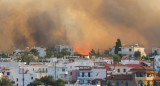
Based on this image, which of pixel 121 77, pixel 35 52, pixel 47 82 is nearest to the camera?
pixel 121 77

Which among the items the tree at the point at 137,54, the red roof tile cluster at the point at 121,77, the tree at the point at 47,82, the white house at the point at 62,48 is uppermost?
the white house at the point at 62,48

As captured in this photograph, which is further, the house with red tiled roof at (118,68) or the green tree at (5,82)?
the house with red tiled roof at (118,68)

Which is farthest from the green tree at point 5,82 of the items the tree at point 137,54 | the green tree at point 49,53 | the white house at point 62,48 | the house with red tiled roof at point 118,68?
the white house at point 62,48

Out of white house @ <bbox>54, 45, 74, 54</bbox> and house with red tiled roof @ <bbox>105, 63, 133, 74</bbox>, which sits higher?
white house @ <bbox>54, 45, 74, 54</bbox>

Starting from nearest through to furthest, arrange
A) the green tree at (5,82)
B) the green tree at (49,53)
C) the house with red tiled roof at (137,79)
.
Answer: the green tree at (5,82), the house with red tiled roof at (137,79), the green tree at (49,53)

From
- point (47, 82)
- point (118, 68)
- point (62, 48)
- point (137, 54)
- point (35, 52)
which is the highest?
point (62, 48)

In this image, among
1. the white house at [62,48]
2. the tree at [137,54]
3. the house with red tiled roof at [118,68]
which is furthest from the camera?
the white house at [62,48]

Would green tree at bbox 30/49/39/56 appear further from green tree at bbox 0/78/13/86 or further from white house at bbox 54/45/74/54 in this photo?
green tree at bbox 0/78/13/86

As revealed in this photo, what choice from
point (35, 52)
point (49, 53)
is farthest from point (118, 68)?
point (49, 53)

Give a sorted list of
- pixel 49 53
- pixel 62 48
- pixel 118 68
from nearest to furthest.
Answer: pixel 118 68
pixel 49 53
pixel 62 48

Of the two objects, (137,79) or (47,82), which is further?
(47,82)

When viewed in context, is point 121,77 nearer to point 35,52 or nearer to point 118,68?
point 118,68

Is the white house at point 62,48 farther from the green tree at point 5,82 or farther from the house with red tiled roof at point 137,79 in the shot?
the green tree at point 5,82

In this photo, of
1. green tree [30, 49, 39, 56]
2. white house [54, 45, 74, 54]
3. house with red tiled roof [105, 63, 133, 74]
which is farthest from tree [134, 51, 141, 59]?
house with red tiled roof [105, 63, 133, 74]
